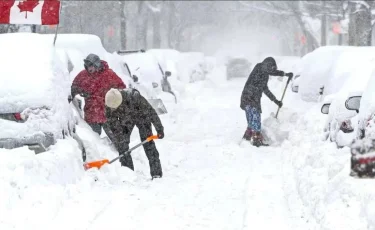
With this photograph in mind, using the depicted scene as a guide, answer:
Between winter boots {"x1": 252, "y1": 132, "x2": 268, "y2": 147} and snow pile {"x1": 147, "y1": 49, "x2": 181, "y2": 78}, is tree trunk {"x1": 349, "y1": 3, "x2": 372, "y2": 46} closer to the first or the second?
winter boots {"x1": 252, "y1": 132, "x2": 268, "y2": 147}

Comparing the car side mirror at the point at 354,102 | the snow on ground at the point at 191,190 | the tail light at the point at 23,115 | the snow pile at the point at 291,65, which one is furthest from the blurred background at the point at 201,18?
the car side mirror at the point at 354,102

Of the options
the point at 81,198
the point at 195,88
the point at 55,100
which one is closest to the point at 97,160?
the point at 55,100

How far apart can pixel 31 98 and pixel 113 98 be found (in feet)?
3.66

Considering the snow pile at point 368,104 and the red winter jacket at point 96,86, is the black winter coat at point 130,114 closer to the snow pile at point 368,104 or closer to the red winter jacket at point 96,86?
the red winter jacket at point 96,86

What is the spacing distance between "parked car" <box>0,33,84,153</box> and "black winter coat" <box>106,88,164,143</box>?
1.89ft

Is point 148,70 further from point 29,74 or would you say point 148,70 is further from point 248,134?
point 29,74

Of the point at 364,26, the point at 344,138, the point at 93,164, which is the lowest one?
the point at 93,164

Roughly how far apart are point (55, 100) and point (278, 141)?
5.14 m

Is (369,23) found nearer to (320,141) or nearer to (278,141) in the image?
(278,141)

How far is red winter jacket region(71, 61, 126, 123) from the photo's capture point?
8.74 metres

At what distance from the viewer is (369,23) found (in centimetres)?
1658

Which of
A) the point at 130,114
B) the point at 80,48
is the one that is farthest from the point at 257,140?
the point at 80,48

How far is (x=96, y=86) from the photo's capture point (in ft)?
28.9

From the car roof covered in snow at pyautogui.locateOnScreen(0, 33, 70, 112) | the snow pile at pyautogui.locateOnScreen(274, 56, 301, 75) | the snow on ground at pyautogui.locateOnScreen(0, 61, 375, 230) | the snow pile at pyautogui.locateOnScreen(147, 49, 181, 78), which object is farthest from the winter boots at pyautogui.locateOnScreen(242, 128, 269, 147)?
the snow pile at pyautogui.locateOnScreen(147, 49, 181, 78)
